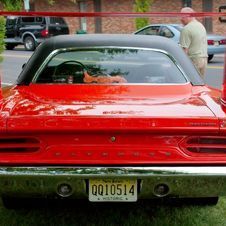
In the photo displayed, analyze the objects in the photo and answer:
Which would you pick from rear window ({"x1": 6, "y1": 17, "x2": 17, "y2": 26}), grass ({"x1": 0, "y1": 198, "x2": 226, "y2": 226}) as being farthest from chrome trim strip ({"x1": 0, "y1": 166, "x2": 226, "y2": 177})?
rear window ({"x1": 6, "y1": 17, "x2": 17, "y2": 26})

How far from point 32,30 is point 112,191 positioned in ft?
81.7

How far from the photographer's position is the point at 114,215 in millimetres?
4473

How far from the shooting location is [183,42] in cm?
908

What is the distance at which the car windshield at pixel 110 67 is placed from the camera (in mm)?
4824

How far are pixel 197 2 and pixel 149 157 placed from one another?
28.7 m

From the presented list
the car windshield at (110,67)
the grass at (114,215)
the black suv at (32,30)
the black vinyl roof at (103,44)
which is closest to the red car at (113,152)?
the grass at (114,215)

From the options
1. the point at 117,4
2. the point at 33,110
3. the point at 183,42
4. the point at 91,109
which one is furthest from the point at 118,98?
the point at 117,4

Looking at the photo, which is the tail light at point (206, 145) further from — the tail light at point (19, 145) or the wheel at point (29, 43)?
the wheel at point (29, 43)

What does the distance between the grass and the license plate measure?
0.69m

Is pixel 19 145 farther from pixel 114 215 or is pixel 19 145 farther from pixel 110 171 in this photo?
pixel 114 215

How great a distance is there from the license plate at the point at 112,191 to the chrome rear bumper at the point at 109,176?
0.15 feet

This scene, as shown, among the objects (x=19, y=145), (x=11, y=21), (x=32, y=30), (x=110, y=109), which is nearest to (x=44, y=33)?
(x=32, y=30)

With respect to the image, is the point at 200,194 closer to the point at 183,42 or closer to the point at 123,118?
the point at 123,118

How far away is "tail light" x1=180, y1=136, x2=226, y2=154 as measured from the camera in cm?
358
